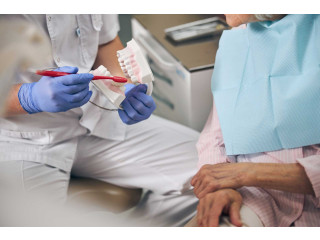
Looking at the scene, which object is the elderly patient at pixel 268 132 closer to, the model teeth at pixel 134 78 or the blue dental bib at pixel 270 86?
the blue dental bib at pixel 270 86

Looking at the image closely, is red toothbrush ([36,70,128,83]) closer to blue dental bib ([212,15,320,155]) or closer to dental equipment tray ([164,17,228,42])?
blue dental bib ([212,15,320,155])

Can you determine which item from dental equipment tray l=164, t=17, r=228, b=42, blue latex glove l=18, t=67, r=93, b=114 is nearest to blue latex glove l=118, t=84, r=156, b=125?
blue latex glove l=18, t=67, r=93, b=114

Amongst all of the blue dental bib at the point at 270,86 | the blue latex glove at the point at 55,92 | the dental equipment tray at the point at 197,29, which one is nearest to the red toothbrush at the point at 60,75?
the blue latex glove at the point at 55,92

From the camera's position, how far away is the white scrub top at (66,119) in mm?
1070

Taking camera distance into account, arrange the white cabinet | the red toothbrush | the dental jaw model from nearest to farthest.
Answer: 1. the red toothbrush
2. the dental jaw model
3. the white cabinet

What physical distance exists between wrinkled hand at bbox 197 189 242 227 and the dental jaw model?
13.1 inches

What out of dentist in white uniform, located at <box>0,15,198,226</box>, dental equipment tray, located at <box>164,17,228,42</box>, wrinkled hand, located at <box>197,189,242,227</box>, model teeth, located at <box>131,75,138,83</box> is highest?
dental equipment tray, located at <box>164,17,228,42</box>

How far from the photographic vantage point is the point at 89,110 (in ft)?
3.87

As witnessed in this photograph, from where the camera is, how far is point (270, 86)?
1.02 metres

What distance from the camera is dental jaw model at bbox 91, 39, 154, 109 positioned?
0.98 metres

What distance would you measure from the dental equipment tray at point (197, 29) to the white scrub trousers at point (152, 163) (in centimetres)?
31

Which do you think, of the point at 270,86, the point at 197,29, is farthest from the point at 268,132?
the point at 197,29

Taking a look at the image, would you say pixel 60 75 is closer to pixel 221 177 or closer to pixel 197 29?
pixel 221 177
